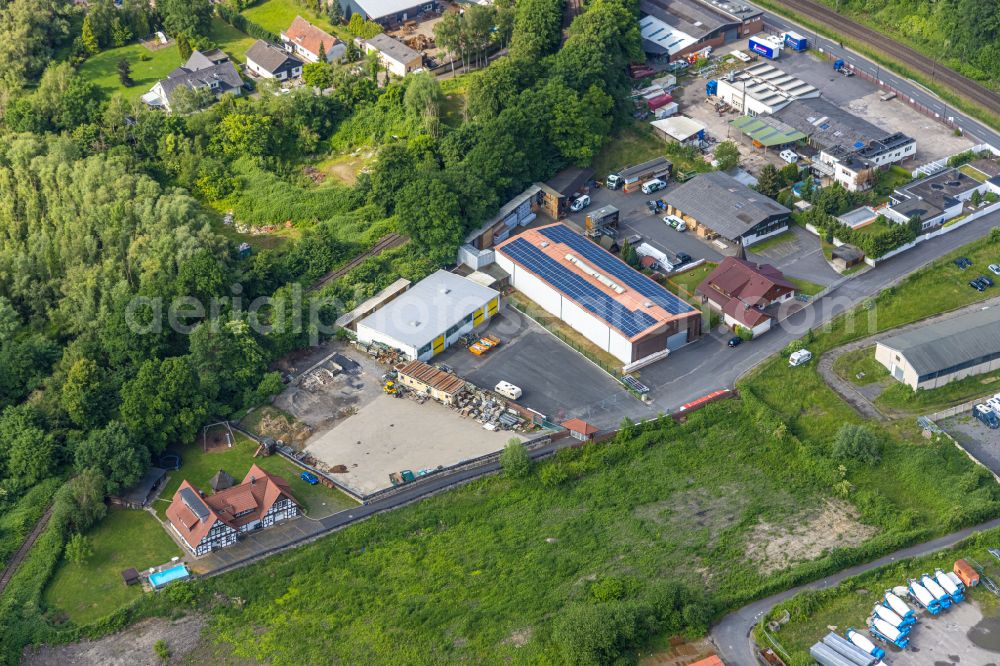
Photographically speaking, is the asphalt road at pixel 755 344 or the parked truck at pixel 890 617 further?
the asphalt road at pixel 755 344

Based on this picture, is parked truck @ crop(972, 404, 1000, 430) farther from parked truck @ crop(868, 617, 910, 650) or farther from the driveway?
parked truck @ crop(868, 617, 910, 650)

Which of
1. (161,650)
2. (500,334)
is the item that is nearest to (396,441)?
(500,334)

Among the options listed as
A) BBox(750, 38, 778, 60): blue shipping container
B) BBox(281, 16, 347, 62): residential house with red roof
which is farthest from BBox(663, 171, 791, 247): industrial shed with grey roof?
BBox(281, 16, 347, 62): residential house with red roof

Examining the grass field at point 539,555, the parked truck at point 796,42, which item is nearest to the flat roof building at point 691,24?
the parked truck at point 796,42

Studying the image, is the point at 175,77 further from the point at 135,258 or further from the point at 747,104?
the point at 747,104

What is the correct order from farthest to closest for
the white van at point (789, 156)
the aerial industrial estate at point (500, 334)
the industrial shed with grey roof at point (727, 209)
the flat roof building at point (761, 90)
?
the flat roof building at point (761, 90) → the white van at point (789, 156) → the industrial shed with grey roof at point (727, 209) → the aerial industrial estate at point (500, 334)

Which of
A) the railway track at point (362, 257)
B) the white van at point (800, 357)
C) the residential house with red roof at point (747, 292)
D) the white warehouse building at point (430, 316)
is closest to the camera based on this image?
the white van at point (800, 357)

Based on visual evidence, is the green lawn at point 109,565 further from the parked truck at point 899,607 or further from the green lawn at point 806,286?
the green lawn at point 806,286
